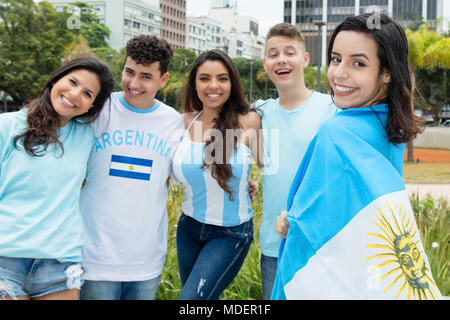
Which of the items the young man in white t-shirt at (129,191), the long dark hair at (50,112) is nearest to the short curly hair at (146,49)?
the young man in white t-shirt at (129,191)

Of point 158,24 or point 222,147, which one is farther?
point 158,24

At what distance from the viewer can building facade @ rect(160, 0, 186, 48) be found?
80.2 meters

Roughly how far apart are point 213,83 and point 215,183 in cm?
71

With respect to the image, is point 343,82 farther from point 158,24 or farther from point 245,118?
point 158,24

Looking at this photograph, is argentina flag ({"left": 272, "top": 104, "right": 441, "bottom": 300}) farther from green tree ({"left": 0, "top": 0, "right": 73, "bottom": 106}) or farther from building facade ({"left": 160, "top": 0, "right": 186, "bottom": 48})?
building facade ({"left": 160, "top": 0, "right": 186, "bottom": 48})

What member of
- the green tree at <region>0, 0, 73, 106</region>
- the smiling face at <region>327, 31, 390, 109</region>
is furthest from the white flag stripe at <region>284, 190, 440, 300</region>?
the green tree at <region>0, 0, 73, 106</region>

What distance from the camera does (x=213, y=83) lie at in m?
3.01

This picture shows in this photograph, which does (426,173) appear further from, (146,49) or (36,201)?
(36,201)

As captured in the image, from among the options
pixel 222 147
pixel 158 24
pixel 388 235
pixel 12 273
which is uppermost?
pixel 158 24

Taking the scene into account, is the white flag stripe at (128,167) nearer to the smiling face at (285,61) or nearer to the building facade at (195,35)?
the smiling face at (285,61)

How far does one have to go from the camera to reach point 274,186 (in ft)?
9.07

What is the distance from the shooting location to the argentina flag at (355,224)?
1558 mm
